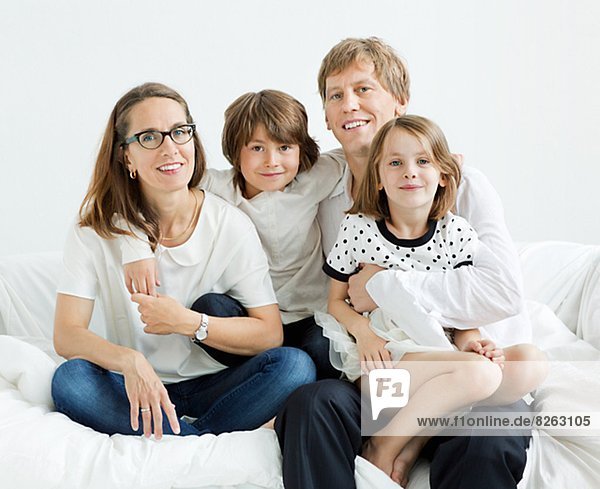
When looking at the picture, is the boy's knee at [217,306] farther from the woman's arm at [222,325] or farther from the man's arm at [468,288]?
the man's arm at [468,288]

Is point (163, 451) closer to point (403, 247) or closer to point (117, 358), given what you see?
point (117, 358)

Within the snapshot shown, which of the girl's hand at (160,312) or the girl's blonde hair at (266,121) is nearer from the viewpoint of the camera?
the girl's hand at (160,312)

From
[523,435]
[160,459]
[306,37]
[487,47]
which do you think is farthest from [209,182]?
[487,47]

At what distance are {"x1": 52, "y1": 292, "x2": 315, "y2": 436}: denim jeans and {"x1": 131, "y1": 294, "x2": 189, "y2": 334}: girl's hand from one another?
149mm

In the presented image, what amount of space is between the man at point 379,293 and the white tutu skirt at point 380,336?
46 millimetres

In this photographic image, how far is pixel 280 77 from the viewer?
318cm

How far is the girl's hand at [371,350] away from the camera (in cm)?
179

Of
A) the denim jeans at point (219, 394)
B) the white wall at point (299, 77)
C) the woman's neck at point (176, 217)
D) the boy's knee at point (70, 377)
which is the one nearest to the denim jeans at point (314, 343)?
the denim jeans at point (219, 394)

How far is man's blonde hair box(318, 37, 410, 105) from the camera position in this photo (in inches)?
84.4

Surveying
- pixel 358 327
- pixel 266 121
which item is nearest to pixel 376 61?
pixel 266 121

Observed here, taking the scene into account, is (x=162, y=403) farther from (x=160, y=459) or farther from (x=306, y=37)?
(x=306, y=37)

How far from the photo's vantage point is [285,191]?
2.16m

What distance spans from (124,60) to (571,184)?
5.92ft

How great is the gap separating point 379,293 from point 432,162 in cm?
31
